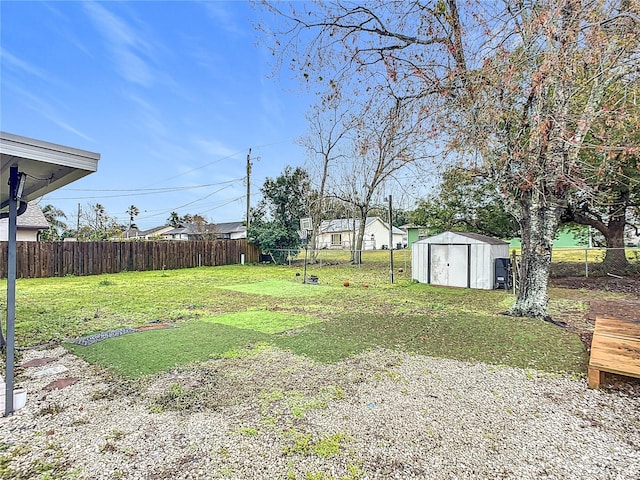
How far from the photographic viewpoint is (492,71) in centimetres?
423

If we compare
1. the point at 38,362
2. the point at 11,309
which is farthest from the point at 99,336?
the point at 11,309

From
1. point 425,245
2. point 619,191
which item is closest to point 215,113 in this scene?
point 425,245

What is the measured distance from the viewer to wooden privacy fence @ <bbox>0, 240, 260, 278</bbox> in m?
12.7

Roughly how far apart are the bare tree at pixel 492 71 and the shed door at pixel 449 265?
4768 mm

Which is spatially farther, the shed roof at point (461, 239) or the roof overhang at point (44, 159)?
the shed roof at point (461, 239)

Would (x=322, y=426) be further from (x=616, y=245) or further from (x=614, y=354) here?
(x=616, y=245)

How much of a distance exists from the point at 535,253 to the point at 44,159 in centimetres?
654

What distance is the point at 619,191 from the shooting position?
9578mm

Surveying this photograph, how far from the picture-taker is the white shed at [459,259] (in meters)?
10.2

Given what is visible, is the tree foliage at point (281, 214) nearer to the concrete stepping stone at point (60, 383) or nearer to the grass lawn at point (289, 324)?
the grass lawn at point (289, 324)

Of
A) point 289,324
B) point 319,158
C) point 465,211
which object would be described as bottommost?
point 289,324

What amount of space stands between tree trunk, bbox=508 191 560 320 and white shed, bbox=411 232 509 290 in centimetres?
424

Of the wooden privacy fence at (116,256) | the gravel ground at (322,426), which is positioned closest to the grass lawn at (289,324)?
the gravel ground at (322,426)

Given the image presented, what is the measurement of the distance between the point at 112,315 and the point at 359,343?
4641 millimetres
